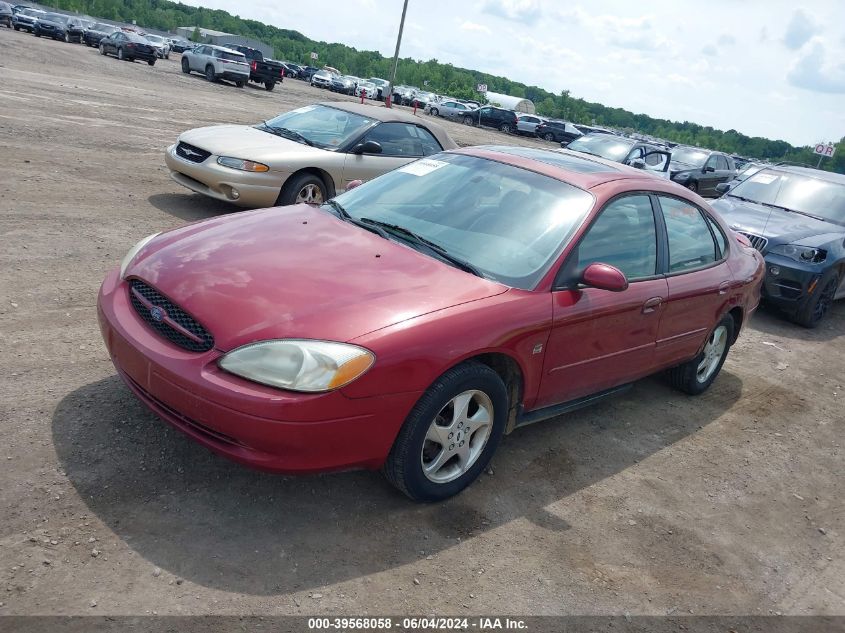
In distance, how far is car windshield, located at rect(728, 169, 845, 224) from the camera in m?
9.26

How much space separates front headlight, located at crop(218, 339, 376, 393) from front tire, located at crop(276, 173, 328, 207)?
5.42 meters

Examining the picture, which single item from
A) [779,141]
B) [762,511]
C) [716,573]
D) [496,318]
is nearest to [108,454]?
[496,318]

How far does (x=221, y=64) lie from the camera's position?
3434 centimetres

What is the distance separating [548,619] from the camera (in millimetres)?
2986

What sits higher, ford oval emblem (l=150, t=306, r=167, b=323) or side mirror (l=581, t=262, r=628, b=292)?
side mirror (l=581, t=262, r=628, b=292)

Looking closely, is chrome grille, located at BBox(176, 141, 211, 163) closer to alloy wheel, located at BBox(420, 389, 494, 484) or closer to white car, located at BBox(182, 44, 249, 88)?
alloy wheel, located at BBox(420, 389, 494, 484)

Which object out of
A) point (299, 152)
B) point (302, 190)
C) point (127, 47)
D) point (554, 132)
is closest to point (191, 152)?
point (299, 152)

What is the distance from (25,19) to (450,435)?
50431mm

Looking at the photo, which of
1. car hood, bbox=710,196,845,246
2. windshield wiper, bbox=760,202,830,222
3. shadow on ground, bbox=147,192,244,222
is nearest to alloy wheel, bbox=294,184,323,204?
shadow on ground, bbox=147,192,244,222

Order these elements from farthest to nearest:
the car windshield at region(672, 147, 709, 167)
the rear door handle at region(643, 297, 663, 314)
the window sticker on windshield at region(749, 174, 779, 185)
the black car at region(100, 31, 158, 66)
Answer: the black car at region(100, 31, 158, 66) < the car windshield at region(672, 147, 709, 167) < the window sticker on windshield at region(749, 174, 779, 185) < the rear door handle at region(643, 297, 663, 314)

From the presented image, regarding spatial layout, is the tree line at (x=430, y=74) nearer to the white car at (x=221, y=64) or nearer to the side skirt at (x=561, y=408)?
the white car at (x=221, y=64)

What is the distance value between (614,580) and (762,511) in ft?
4.70

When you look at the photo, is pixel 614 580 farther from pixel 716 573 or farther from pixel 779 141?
pixel 779 141

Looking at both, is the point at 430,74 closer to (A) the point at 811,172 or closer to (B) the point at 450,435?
(A) the point at 811,172
